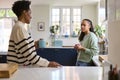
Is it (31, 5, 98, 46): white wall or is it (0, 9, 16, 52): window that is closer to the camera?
(0, 9, 16, 52): window

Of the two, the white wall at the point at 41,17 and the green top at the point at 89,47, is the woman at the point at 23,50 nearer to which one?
the green top at the point at 89,47

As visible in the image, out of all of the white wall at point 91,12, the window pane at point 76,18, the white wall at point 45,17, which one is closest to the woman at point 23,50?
the white wall at point 45,17

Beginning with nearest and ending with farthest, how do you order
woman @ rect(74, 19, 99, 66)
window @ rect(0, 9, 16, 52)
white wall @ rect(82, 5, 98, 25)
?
woman @ rect(74, 19, 99, 66)
window @ rect(0, 9, 16, 52)
white wall @ rect(82, 5, 98, 25)

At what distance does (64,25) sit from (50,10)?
3.21 feet

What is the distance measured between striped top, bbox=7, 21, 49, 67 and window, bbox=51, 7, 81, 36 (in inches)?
365

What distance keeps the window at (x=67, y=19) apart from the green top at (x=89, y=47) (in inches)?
313

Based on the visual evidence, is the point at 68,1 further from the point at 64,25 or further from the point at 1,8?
the point at 1,8

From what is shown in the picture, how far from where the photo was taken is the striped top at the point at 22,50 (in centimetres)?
197

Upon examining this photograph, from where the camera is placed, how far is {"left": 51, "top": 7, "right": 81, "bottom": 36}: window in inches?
446

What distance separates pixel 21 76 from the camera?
5.11ft

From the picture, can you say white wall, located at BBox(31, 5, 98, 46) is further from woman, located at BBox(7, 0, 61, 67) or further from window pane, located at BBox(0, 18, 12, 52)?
woman, located at BBox(7, 0, 61, 67)

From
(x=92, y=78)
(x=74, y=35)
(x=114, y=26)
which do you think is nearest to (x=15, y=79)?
(x=92, y=78)

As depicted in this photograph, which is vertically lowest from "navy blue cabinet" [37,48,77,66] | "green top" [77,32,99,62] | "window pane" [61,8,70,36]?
"navy blue cabinet" [37,48,77,66]

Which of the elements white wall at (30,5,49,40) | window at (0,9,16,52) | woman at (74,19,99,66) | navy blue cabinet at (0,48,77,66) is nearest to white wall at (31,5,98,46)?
white wall at (30,5,49,40)
